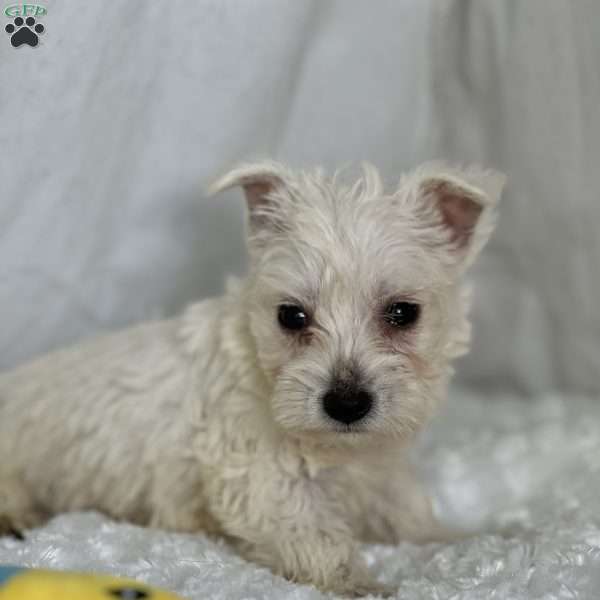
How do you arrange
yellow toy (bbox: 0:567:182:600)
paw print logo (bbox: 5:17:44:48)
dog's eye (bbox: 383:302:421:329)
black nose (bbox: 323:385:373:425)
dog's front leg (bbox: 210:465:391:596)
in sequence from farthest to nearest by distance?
paw print logo (bbox: 5:17:44:48) → dog's eye (bbox: 383:302:421:329) → dog's front leg (bbox: 210:465:391:596) → black nose (bbox: 323:385:373:425) → yellow toy (bbox: 0:567:182:600)

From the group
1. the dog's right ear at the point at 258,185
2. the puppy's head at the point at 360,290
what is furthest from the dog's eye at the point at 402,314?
the dog's right ear at the point at 258,185

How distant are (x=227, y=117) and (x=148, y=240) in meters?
0.58

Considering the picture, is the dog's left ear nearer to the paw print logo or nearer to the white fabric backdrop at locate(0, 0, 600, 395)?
the white fabric backdrop at locate(0, 0, 600, 395)

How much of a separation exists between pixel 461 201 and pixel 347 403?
82cm

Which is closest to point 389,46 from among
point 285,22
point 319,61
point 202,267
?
point 319,61

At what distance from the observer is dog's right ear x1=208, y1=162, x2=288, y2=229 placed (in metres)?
2.83

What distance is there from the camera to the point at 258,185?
3.03 metres

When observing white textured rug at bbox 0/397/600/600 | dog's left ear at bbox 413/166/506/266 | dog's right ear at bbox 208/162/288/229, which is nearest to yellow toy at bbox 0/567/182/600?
white textured rug at bbox 0/397/600/600

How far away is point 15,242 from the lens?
3.32m

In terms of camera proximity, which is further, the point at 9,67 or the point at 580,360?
the point at 580,360

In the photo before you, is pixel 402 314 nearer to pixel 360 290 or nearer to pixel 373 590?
pixel 360 290

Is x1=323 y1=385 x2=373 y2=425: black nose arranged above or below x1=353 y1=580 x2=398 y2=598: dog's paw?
above

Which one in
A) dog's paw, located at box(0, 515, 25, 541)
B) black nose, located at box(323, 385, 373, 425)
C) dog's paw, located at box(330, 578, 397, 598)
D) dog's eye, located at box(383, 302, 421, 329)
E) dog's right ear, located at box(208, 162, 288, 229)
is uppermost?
dog's right ear, located at box(208, 162, 288, 229)

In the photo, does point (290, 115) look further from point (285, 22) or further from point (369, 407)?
point (369, 407)
